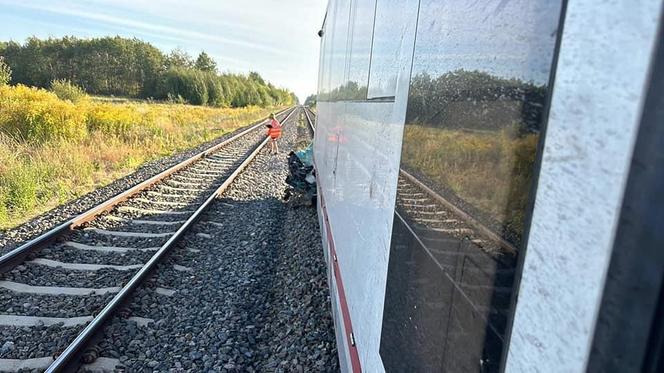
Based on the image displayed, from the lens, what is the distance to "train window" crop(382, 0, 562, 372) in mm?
880

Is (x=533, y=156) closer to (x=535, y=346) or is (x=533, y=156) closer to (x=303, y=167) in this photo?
(x=535, y=346)

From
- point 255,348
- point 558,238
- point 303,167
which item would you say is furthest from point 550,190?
point 303,167

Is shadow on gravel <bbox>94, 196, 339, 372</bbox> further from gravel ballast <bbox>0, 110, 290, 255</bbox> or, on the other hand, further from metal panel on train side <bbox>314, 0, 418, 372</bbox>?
gravel ballast <bbox>0, 110, 290, 255</bbox>

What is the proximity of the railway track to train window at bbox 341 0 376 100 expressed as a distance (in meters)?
3.32

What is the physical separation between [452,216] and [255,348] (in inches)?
148

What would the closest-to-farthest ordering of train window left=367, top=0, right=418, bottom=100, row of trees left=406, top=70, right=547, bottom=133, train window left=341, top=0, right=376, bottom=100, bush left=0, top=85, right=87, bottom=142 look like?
row of trees left=406, top=70, right=547, bottom=133 → train window left=367, top=0, right=418, bottom=100 → train window left=341, top=0, right=376, bottom=100 → bush left=0, top=85, right=87, bottom=142

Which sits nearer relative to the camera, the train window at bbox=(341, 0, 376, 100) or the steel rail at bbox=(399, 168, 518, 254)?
the steel rail at bbox=(399, 168, 518, 254)

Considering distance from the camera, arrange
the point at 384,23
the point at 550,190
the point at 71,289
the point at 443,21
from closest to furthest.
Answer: the point at 550,190, the point at 443,21, the point at 384,23, the point at 71,289

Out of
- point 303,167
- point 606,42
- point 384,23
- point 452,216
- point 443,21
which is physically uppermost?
point 384,23

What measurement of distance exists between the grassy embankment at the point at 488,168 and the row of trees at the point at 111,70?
6948cm

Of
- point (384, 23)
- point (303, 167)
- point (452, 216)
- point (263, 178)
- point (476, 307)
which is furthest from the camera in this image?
point (263, 178)

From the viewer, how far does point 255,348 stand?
446 cm

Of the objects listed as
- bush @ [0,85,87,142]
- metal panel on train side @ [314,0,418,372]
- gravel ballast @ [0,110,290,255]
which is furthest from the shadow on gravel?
bush @ [0,85,87,142]

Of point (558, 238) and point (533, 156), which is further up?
point (533, 156)
